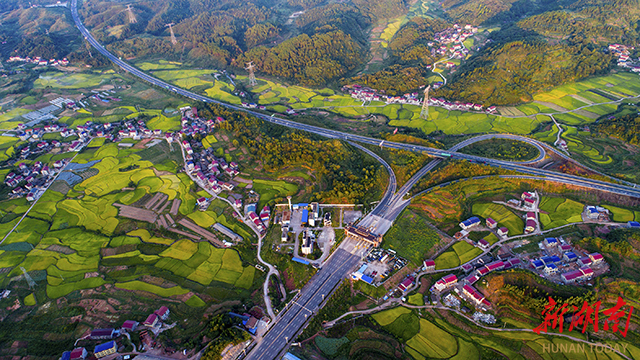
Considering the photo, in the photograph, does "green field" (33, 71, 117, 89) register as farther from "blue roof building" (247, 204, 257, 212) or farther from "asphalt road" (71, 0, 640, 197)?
"blue roof building" (247, 204, 257, 212)

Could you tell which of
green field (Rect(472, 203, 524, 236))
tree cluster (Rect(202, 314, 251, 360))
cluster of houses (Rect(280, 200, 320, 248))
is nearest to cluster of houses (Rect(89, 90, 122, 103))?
cluster of houses (Rect(280, 200, 320, 248))

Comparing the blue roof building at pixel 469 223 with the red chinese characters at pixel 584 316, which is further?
the blue roof building at pixel 469 223

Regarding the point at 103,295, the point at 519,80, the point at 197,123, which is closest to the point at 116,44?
the point at 197,123

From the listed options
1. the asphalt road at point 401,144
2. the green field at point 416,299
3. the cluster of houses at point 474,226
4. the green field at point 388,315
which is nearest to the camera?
the green field at point 388,315

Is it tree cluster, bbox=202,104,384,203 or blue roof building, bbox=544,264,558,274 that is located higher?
blue roof building, bbox=544,264,558,274

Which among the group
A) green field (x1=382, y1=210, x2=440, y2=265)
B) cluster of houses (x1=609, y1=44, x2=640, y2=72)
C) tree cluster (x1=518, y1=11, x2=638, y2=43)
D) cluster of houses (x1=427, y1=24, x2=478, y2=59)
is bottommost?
green field (x1=382, y1=210, x2=440, y2=265)

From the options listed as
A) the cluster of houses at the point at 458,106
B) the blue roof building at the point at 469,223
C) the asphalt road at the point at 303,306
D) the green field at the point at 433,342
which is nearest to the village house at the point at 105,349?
the asphalt road at the point at 303,306

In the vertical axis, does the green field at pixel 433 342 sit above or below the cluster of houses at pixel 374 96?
below

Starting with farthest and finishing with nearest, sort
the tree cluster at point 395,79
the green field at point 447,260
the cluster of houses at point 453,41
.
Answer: the cluster of houses at point 453,41, the tree cluster at point 395,79, the green field at point 447,260

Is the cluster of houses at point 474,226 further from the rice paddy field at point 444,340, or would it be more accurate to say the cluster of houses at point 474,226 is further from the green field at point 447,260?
the rice paddy field at point 444,340
